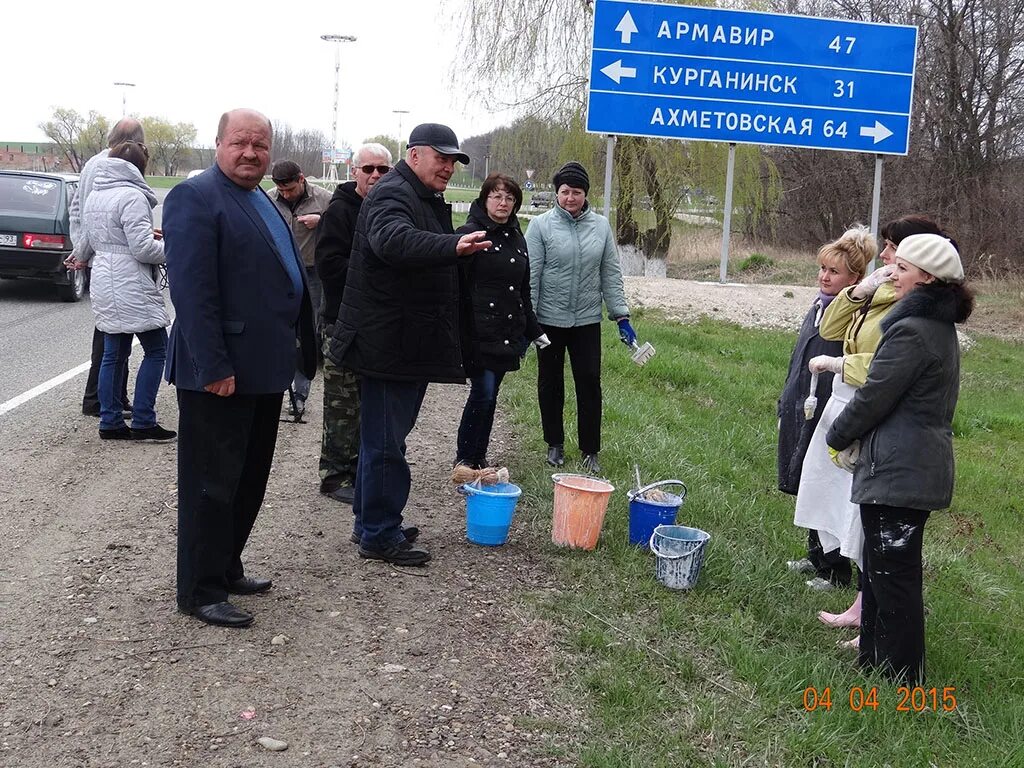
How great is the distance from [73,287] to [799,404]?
11.9 m

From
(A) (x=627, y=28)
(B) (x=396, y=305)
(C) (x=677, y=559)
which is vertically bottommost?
(C) (x=677, y=559)

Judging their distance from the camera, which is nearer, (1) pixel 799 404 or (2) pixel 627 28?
(1) pixel 799 404

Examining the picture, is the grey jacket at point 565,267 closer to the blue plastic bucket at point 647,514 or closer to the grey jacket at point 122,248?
the blue plastic bucket at point 647,514

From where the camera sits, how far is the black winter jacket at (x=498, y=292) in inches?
250

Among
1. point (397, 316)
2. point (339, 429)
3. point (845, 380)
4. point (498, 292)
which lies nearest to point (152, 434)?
point (339, 429)

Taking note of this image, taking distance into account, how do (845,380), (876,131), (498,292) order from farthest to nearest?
(876,131)
(498,292)
(845,380)

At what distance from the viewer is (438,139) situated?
4.96m

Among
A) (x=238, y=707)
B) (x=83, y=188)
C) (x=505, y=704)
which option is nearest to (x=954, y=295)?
(x=505, y=704)

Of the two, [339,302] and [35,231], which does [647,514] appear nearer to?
[339,302]

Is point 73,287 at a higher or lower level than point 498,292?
lower

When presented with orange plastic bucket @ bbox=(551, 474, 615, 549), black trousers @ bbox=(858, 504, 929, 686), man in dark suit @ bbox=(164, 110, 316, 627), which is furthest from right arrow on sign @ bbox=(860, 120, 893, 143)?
man in dark suit @ bbox=(164, 110, 316, 627)

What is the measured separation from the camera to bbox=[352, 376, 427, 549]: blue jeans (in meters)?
5.04

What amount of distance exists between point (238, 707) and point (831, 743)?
2050mm
